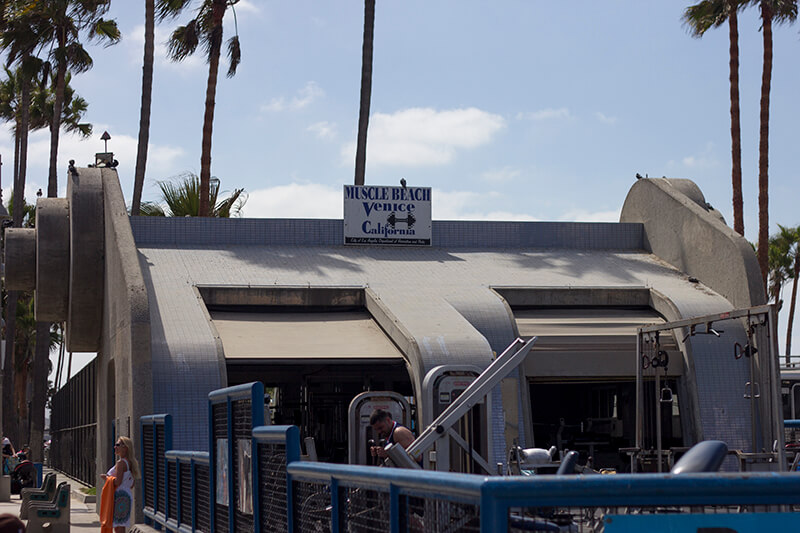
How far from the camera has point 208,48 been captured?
33.5 meters

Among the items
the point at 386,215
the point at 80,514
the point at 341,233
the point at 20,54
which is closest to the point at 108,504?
the point at 80,514

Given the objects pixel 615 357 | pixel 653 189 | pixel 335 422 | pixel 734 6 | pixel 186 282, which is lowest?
pixel 335 422

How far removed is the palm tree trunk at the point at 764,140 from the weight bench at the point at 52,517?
2238 cm

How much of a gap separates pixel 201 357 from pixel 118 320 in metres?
2.45

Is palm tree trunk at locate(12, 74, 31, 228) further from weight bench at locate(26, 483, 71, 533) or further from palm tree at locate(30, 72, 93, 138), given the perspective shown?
weight bench at locate(26, 483, 71, 533)

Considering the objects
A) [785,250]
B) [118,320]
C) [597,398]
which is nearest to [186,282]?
[118,320]

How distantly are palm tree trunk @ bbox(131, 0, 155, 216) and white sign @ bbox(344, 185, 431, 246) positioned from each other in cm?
1089

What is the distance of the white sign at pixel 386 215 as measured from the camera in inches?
1013

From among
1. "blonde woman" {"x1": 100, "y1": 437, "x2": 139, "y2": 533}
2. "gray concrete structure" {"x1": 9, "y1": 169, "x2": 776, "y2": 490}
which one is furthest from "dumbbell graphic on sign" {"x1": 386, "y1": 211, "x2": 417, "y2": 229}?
"blonde woman" {"x1": 100, "y1": 437, "x2": 139, "y2": 533}

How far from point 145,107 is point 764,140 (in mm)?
18758

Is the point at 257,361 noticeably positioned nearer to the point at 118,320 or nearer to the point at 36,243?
the point at 118,320

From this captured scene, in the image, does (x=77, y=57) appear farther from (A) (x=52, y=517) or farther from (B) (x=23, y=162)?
(A) (x=52, y=517)

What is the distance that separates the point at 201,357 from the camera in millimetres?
18781

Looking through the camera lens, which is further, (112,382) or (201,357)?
(112,382)
